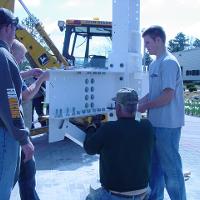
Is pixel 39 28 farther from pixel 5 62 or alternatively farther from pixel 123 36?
pixel 5 62

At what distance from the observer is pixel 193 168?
716 cm

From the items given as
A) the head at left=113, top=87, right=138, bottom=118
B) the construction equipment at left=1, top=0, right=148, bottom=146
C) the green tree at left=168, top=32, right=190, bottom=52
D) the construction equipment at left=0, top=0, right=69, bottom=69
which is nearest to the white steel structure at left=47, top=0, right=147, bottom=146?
the construction equipment at left=1, top=0, right=148, bottom=146

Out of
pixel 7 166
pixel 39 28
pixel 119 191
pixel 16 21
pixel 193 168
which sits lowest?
pixel 193 168

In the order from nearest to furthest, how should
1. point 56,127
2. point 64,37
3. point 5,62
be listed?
1. point 5,62
2. point 56,127
3. point 64,37

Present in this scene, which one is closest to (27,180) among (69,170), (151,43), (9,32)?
(9,32)

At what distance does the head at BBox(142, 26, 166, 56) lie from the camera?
14.6ft

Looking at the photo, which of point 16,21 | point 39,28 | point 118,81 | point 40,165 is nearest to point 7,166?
point 16,21

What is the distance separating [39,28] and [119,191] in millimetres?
7371

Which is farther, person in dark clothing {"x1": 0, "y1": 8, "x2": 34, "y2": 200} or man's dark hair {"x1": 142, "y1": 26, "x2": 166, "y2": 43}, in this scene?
man's dark hair {"x1": 142, "y1": 26, "x2": 166, "y2": 43}

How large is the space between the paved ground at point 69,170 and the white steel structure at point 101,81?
1.09 metres

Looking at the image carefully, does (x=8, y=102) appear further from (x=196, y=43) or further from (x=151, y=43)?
(x=196, y=43)

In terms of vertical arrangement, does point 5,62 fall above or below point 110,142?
above

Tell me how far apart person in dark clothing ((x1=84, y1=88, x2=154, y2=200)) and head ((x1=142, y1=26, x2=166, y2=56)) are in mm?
1036

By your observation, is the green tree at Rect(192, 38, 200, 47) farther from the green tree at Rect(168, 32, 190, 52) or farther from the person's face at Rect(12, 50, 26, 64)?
the person's face at Rect(12, 50, 26, 64)
